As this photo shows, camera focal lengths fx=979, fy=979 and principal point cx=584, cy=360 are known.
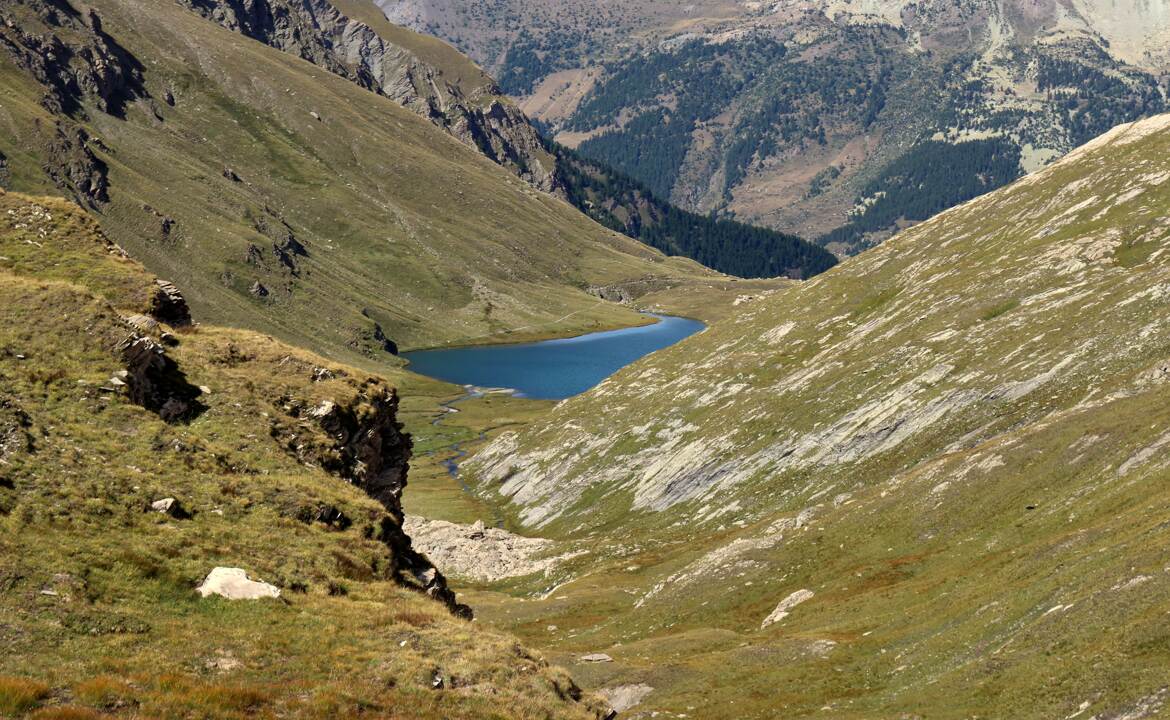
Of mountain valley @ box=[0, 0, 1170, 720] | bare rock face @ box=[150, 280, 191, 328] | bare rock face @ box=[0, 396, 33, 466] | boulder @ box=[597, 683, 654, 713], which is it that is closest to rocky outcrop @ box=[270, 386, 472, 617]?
mountain valley @ box=[0, 0, 1170, 720]

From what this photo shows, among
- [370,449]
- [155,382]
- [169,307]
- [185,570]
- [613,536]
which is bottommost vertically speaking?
[613,536]

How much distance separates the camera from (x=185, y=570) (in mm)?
37156

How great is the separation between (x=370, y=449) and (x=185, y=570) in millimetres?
24941

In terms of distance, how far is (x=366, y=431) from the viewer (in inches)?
2418

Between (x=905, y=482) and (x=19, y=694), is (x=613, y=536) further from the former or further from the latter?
(x=19, y=694)

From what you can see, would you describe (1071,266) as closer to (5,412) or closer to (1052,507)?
(1052,507)

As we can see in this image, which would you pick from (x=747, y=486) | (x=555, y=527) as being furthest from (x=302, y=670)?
(x=555, y=527)

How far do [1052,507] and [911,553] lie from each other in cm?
1170

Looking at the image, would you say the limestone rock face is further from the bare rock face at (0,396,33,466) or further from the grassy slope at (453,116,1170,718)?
the grassy slope at (453,116,1170,718)

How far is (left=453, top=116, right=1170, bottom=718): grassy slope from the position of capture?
165 feet

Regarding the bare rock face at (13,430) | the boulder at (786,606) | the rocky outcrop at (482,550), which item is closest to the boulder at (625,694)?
the boulder at (786,606)

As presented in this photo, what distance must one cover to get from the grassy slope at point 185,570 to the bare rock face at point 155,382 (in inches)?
31.7

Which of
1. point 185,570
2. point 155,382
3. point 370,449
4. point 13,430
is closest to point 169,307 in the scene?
point 155,382

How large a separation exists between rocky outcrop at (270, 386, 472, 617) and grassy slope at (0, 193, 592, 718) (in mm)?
1257
